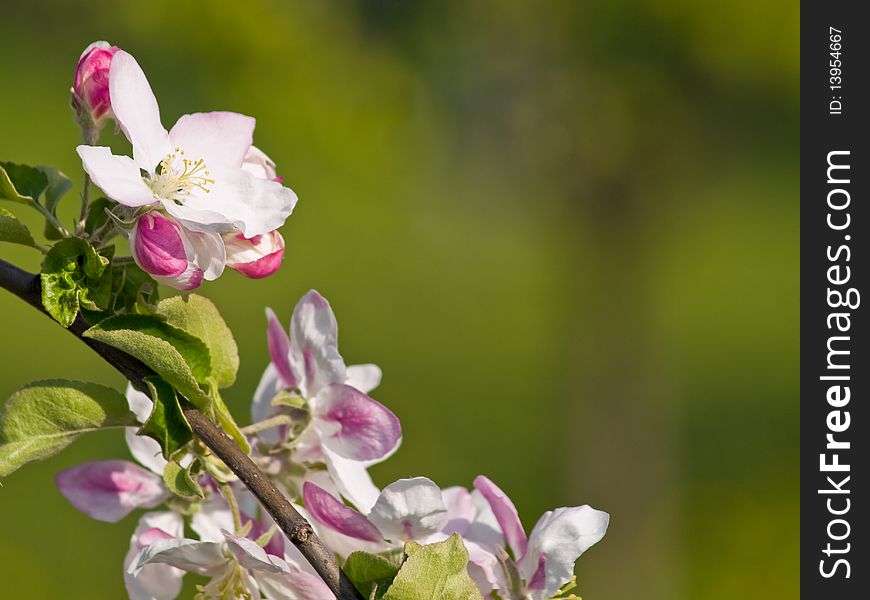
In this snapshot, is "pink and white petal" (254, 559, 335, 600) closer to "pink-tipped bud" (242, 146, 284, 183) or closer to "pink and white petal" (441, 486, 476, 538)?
"pink and white petal" (441, 486, 476, 538)

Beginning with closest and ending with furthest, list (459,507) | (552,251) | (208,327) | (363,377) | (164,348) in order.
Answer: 1. (164,348)
2. (208,327)
3. (459,507)
4. (363,377)
5. (552,251)

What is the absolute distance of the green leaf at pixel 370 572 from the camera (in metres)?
0.68

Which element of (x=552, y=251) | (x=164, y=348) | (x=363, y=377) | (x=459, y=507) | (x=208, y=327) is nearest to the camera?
(x=164, y=348)

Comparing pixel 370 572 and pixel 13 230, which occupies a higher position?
pixel 13 230

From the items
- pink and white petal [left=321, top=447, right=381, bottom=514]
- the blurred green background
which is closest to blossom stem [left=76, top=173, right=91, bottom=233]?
pink and white petal [left=321, top=447, right=381, bottom=514]

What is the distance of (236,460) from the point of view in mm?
660

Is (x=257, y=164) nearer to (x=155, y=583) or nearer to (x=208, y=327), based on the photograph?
(x=208, y=327)

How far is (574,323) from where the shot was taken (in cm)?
503

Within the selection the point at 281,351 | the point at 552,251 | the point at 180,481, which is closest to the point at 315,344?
the point at 281,351

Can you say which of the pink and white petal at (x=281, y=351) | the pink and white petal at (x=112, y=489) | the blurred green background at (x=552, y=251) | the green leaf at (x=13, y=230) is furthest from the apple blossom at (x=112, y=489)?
the blurred green background at (x=552, y=251)

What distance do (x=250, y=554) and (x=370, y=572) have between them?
0.23 feet

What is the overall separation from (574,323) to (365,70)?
147 centimetres

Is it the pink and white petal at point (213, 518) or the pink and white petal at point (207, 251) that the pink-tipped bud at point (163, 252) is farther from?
the pink and white petal at point (213, 518)
